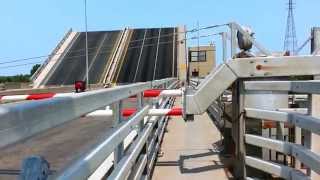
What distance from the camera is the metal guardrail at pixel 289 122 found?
4742 millimetres

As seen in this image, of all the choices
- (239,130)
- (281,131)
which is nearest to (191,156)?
(239,130)

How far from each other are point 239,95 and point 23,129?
6.45 meters

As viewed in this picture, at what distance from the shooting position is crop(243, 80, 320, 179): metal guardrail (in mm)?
4742

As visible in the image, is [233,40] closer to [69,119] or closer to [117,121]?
[117,121]

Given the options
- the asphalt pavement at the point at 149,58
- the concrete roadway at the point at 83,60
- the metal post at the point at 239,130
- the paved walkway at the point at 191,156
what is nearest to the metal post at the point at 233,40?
the metal post at the point at 239,130

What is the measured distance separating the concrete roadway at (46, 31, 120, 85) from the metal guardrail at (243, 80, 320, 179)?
53.7 m

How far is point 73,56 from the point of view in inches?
2655

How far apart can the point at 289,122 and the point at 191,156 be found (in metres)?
4.53

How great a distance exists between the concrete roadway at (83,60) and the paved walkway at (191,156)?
4716 cm

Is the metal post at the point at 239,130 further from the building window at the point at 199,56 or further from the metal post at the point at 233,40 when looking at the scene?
the building window at the point at 199,56

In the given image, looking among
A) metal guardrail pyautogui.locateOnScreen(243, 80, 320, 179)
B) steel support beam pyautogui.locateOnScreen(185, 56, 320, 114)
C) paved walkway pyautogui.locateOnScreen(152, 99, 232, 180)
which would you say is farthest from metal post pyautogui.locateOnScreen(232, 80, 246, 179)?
paved walkway pyautogui.locateOnScreen(152, 99, 232, 180)

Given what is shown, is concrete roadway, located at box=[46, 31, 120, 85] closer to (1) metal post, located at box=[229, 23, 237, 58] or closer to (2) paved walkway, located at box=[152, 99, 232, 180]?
(2) paved walkway, located at box=[152, 99, 232, 180]

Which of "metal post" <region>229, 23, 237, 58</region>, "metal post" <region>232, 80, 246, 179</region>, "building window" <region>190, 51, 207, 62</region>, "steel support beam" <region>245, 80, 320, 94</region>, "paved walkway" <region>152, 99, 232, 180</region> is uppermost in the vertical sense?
"building window" <region>190, 51, 207, 62</region>

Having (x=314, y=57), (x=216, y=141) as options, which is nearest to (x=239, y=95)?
(x=314, y=57)
